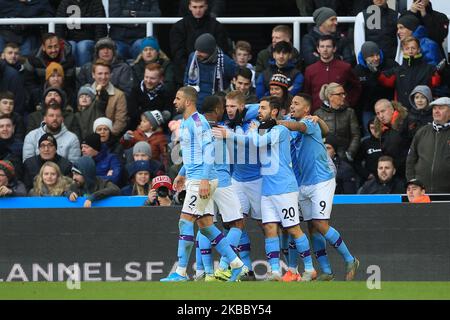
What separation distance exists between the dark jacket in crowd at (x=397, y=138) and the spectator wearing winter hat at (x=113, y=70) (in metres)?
3.52

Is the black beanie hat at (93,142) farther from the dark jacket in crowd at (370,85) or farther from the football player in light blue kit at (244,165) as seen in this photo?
the dark jacket in crowd at (370,85)

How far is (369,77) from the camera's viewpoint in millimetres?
17641

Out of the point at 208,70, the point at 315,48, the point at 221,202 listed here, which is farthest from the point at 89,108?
the point at 221,202

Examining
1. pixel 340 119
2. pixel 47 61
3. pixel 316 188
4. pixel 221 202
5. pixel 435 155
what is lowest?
pixel 221 202

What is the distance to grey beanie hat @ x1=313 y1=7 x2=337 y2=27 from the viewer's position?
58.3 ft

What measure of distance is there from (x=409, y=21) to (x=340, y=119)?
5.53 ft

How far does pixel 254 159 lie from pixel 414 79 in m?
3.51

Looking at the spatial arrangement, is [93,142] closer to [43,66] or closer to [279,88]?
[43,66]

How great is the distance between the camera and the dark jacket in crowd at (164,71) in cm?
1808

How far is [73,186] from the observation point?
16266 mm

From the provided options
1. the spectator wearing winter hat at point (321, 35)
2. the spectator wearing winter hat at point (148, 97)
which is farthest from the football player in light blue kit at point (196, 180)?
the spectator wearing winter hat at point (321, 35)

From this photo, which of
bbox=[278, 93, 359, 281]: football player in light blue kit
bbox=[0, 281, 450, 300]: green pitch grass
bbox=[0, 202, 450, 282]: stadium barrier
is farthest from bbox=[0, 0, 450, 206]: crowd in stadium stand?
bbox=[0, 281, 450, 300]: green pitch grass

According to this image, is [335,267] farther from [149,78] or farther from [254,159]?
[149,78]
